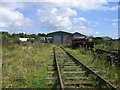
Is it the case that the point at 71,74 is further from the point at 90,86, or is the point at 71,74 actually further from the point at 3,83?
the point at 3,83

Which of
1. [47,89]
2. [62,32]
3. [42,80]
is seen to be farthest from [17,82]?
[62,32]

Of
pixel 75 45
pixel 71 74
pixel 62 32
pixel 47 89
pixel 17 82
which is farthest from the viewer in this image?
pixel 62 32

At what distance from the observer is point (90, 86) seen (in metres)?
4.34

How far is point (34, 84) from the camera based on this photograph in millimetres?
4484

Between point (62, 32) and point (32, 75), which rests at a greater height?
point (62, 32)

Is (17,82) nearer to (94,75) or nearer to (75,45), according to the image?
(94,75)

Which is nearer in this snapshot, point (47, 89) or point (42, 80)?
point (47, 89)

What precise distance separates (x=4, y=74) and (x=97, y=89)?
316 centimetres

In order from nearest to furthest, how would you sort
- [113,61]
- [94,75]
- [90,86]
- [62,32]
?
[90,86]
[94,75]
[113,61]
[62,32]

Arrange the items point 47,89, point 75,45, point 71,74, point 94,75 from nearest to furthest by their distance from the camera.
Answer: point 47,89
point 94,75
point 71,74
point 75,45

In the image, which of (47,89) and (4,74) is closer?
(47,89)

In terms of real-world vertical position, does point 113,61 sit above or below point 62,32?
below

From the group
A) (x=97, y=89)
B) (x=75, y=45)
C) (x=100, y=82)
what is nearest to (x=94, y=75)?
(x=100, y=82)

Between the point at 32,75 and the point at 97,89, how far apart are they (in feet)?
7.59
